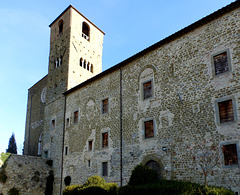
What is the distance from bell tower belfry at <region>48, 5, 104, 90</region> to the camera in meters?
27.8

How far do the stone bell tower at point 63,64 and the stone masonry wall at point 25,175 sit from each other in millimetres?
1235

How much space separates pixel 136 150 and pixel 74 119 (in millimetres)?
9109

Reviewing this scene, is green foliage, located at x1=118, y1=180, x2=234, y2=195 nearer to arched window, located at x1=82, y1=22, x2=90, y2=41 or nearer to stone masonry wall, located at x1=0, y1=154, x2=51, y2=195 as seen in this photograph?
stone masonry wall, located at x1=0, y1=154, x2=51, y2=195

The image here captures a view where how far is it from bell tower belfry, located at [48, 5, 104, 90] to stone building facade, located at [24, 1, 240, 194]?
0.46 metres

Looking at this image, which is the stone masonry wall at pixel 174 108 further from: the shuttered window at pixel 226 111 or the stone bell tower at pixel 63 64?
the stone bell tower at pixel 63 64

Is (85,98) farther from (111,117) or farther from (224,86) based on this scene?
(224,86)

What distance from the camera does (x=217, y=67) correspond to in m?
14.1

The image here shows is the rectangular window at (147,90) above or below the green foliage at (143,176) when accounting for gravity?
above

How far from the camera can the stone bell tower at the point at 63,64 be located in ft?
84.8

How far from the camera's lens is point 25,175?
23.2 meters

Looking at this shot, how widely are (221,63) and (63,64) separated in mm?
18626

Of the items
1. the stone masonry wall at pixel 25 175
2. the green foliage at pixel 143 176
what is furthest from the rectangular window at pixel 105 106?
the stone masonry wall at pixel 25 175

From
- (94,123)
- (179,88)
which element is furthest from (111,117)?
(179,88)

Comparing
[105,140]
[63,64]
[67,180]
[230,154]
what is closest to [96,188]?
[105,140]
